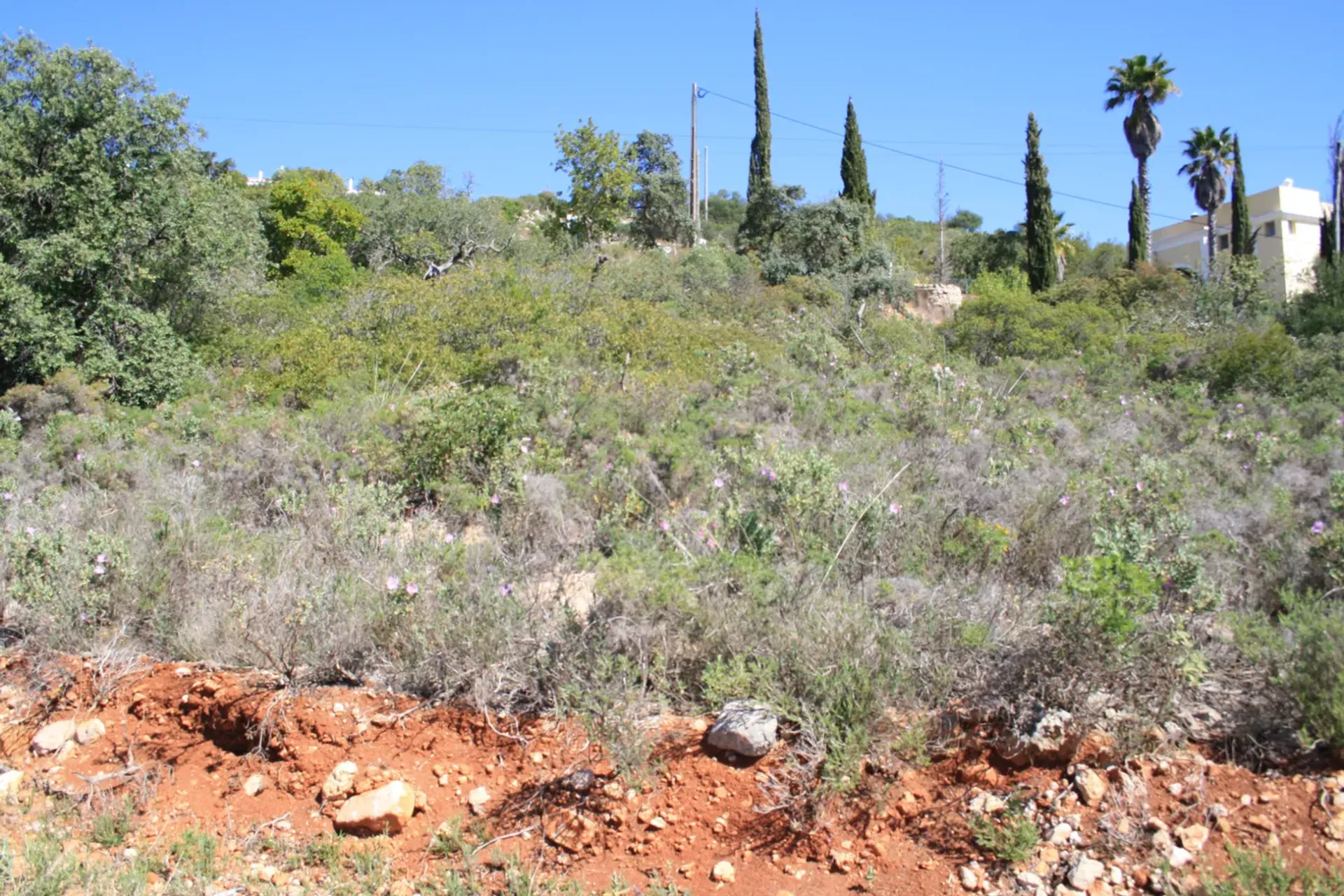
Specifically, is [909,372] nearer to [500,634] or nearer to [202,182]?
[500,634]

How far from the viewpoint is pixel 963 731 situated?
359 centimetres

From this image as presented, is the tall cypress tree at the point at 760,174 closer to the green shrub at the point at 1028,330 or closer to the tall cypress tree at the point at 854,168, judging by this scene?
the tall cypress tree at the point at 854,168

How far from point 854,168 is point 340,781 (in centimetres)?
3265

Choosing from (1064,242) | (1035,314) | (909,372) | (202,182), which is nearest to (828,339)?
(909,372)

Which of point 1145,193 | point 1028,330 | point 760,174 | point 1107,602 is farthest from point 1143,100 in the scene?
point 1107,602

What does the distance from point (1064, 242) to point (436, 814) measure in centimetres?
4043

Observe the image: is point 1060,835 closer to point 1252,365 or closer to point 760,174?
point 1252,365

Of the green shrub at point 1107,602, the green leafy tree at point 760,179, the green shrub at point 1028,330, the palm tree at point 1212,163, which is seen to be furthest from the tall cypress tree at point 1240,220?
the green shrub at point 1107,602

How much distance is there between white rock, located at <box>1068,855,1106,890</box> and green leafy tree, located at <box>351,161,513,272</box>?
20553 millimetres

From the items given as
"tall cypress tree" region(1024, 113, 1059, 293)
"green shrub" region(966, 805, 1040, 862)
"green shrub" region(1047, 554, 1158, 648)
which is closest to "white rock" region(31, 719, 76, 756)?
"green shrub" region(966, 805, 1040, 862)

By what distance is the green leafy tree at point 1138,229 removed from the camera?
32188mm

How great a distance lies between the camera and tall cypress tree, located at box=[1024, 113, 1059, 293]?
3089 centimetres

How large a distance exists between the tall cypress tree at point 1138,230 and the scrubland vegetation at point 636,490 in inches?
714

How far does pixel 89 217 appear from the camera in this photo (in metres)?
11.7
